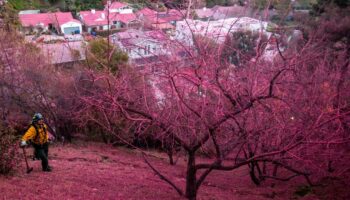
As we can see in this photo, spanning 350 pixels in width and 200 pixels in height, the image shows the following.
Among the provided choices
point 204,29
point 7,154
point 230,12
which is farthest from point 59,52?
point 204,29

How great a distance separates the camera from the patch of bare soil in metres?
7.21

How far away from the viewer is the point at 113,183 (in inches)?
333

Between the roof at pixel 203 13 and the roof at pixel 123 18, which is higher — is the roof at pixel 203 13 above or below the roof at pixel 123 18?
above

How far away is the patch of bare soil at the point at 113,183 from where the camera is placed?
721 cm

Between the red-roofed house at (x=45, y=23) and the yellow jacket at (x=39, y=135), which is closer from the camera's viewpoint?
the yellow jacket at (x=39, y=135)

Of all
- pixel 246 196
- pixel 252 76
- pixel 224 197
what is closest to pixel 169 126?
pixel 252 76

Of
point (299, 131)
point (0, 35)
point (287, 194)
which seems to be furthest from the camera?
point (0, 35)

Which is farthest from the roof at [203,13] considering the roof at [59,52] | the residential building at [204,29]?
the roof at [59,52]

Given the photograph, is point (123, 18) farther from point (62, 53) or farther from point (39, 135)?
point (39, 135)

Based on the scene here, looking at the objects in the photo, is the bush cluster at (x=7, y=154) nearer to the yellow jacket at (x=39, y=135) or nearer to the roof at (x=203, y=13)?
the yellow jacket at (x=39, y=135)

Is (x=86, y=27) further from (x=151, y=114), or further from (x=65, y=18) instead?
(x=151, y=114)

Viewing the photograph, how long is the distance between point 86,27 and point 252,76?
97.2ft

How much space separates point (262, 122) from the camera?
23.4 feet

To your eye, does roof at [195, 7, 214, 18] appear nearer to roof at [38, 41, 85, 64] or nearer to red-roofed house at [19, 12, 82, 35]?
roof at [38, 41, 85, 64]
